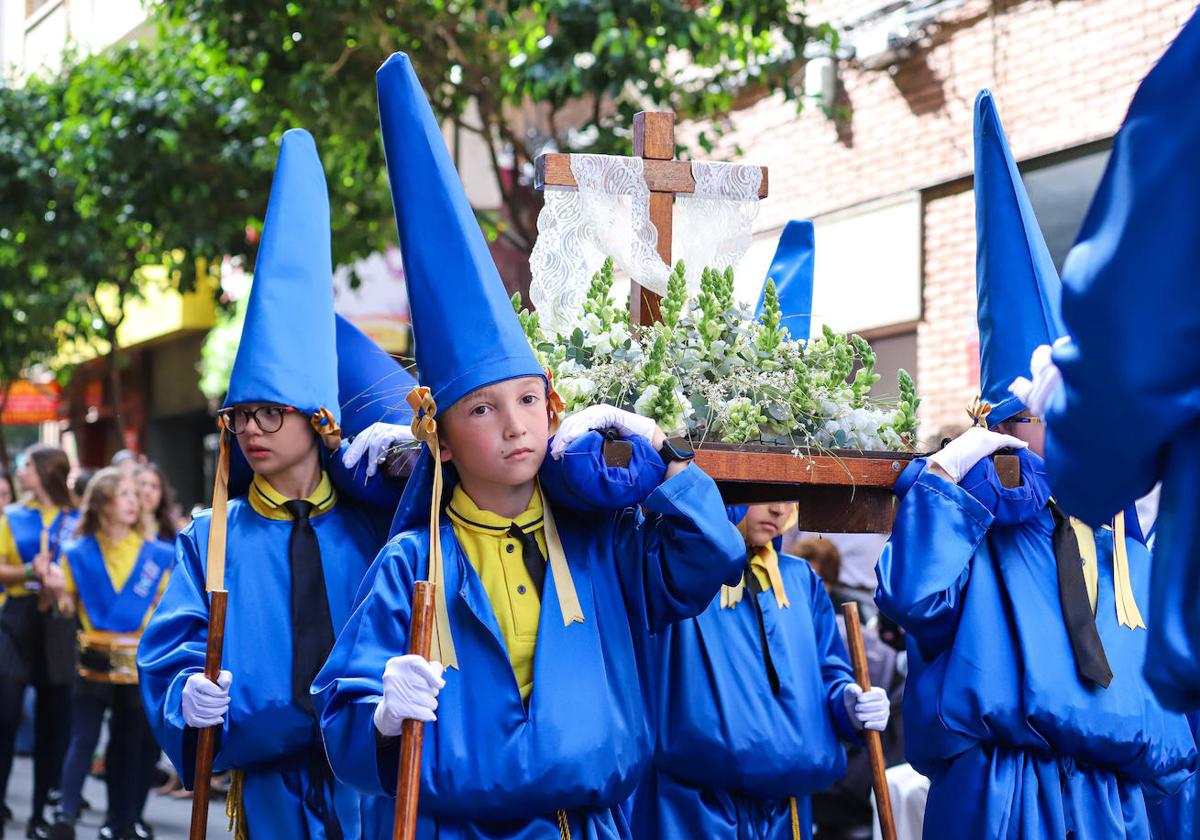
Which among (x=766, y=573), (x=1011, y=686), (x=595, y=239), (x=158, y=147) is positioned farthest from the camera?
(x=158, y=147)

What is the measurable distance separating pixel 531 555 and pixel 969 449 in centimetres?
122

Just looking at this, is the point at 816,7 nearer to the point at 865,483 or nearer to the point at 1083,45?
the point at 1083,45

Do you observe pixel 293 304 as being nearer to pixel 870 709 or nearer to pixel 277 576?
pixel 277 576

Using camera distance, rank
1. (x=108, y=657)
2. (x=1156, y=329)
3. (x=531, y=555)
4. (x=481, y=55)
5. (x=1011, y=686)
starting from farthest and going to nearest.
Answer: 1. (x=481, y=55)
2. (x=108, y=657)
3. (x=1011, y=686)
4. (x=531, y=555)
5. (x=1156, y=329)

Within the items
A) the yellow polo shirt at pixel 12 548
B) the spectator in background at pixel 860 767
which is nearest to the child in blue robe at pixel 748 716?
the spectator in background at pixel 860 767

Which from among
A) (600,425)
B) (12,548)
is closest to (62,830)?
(12,548)

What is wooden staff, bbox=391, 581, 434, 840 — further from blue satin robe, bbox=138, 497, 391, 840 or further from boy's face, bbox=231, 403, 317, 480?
boy's face, bbox=231, 403, 317, 480

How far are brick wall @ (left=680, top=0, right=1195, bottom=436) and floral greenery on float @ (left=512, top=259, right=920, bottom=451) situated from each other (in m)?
5.47

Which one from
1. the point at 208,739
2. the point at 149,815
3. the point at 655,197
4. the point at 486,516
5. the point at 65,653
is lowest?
the point at 149,815

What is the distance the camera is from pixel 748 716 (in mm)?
5059

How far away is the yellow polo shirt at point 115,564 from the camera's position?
8.80m

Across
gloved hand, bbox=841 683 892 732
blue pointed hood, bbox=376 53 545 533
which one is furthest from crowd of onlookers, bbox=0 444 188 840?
blue pointed hood, bbox=376 53 545 533

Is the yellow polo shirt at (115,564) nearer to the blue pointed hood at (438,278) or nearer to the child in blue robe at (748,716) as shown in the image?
the child in blue robe at (748,716)

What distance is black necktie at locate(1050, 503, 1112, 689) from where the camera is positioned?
4.27 metres
